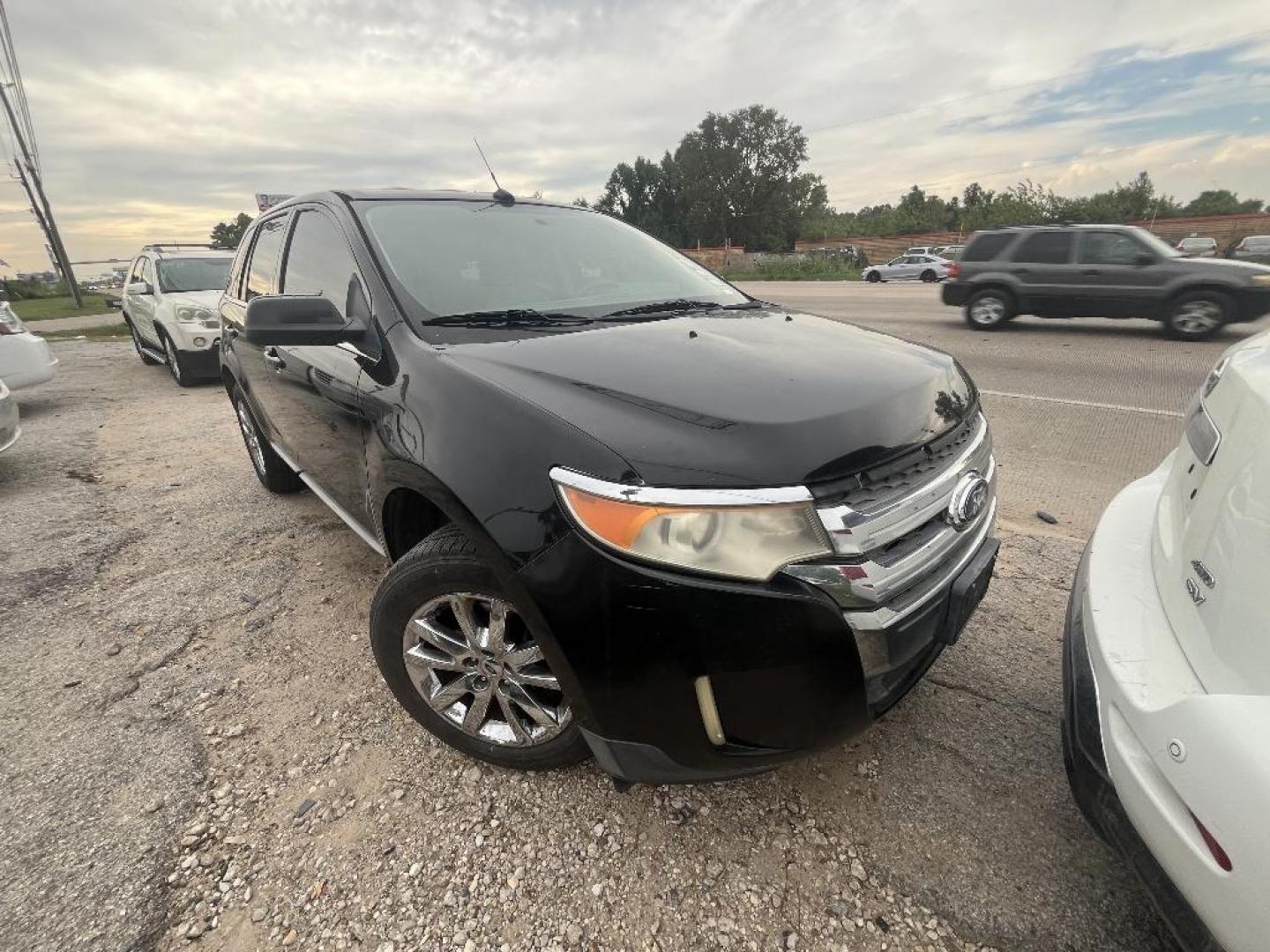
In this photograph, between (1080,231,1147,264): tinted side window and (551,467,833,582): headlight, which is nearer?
(551,467,833,582): headlight

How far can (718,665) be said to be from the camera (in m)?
1.29

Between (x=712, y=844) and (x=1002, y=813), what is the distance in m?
0.80

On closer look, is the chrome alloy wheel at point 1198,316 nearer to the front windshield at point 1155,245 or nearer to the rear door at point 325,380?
the front windshield at point 1155,245

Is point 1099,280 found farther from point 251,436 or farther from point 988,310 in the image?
point 251,436

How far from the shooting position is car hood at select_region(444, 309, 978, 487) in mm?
1306

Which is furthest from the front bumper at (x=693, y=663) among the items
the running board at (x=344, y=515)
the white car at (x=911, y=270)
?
the white car at (x=911, y=270)

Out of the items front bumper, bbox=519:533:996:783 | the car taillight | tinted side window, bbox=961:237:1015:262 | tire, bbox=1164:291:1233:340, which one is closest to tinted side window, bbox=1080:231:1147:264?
tire, bbox=1164:291:1233:340

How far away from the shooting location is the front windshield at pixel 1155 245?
8.66 m

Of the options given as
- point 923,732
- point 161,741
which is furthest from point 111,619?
point 923,732

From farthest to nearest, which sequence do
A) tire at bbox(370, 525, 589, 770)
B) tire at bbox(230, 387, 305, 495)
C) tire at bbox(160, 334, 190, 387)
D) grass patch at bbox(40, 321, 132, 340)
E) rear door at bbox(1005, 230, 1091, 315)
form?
grass patch at bbox(40, 321, 132, 340)
rear door at bbox(1005, 230, 1091, 315)
tire at bbox(160, 334, 190, 387)
tire at bbox(230, 387, 305, 495)
tire at bbox(370, 525, 589, 770)

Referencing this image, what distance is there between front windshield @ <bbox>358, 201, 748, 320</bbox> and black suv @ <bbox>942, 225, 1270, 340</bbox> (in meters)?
8.94

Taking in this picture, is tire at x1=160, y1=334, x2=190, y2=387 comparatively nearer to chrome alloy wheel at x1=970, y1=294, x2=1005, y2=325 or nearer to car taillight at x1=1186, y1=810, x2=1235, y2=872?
car taillight at x1=1186, y1=810, x2=1235, y2=872

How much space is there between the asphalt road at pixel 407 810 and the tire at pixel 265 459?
0.90 meters

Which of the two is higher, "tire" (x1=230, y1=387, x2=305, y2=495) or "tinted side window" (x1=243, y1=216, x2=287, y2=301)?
"tinted side window" (x1=243, y1=216, x2=287, y2=301)
